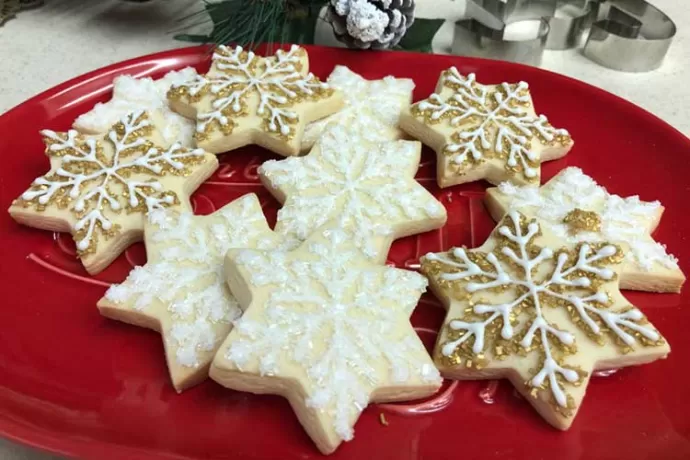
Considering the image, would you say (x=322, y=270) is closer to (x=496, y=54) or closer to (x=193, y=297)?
(x=193, y=297)

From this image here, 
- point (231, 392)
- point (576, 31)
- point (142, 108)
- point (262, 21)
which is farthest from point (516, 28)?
point (231, 392)

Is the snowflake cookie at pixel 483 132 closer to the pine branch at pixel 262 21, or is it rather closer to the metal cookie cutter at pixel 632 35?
the pine branch at pixel 262 21

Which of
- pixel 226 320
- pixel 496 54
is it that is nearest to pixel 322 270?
pixel 226 320

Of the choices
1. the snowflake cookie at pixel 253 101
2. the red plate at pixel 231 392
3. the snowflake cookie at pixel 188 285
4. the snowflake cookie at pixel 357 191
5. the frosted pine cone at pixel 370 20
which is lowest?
the red plate at pixel 231 392

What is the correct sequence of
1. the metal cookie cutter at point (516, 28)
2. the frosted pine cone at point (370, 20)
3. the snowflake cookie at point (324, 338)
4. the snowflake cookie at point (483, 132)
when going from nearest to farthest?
1. the snowflake cookie at point (324, 338)
2. the snowflake cookie at point (483, 132)
3. the frosted pine cone at point (370, 20)
4. the metal cookie cutter at point (516, 28)

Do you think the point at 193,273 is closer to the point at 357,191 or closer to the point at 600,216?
the point at 357,191

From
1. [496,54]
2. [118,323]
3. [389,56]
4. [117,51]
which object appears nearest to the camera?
[118,323]

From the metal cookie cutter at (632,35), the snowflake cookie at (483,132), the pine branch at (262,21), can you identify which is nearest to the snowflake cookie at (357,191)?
the snowflake cookie at (483,132)
